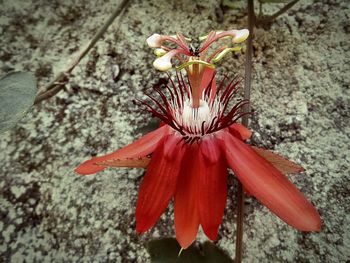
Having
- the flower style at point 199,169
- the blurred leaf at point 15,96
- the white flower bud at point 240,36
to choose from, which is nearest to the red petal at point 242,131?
the flower style at point 199,169

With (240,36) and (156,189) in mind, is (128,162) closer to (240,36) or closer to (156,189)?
(156,189)

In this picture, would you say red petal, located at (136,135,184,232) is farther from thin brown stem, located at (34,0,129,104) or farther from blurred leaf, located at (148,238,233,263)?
thin brown stem, located at (34,0,129,104)

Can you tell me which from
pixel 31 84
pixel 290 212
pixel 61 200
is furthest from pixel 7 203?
pixel 290 212

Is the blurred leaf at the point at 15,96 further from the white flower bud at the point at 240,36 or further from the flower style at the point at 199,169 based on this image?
the white flower bud at the point at 240,36

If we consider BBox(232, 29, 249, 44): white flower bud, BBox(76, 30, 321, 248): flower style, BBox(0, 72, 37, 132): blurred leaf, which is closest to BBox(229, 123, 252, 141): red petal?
BBox(76, 30, 321, 248): flower style

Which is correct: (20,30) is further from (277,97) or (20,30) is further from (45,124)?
(277,97)

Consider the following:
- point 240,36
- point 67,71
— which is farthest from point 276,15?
point 67,71
